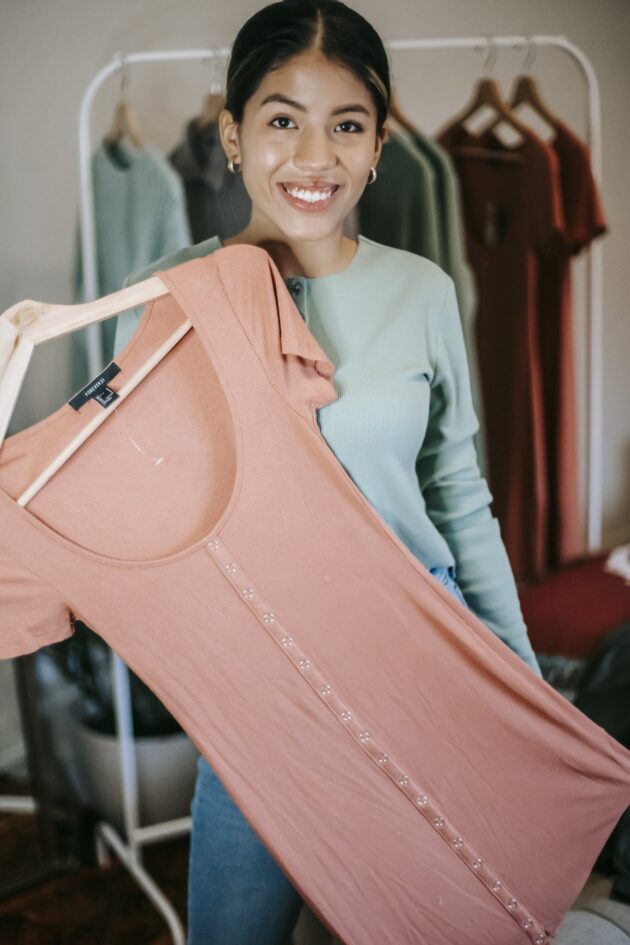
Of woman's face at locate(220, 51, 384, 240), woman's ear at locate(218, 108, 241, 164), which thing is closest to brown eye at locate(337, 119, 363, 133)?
woman's face at locate(220, 51, 384, 240)

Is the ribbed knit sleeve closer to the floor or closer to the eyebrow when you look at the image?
the eyebrow

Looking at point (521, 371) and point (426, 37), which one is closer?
point (426, 37)

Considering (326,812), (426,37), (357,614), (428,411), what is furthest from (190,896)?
(426,37)

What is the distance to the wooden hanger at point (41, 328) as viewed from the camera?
72 cm

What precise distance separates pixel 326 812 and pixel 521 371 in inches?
25.0

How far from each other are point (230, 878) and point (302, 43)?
85cm

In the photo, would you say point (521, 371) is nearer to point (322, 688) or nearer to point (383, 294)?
point (383, 294)

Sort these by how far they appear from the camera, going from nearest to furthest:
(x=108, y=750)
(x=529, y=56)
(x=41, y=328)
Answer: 1. (x=41, y=328)
2. (x=529, y=56)
3. (x=108, y=750)

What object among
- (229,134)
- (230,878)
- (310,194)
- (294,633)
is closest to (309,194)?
(310,194)

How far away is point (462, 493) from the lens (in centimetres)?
85

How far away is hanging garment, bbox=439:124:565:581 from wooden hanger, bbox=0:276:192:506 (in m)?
0.53

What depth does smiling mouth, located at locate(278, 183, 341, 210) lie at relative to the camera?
78 centimetres

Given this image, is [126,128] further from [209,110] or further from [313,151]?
[313,151]

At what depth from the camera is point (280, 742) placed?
31.1 inches
